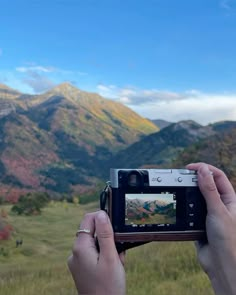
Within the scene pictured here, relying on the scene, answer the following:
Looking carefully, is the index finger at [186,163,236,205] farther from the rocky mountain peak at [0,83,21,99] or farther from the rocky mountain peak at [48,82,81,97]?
the rocky mountain peak at [48,82,81,97]

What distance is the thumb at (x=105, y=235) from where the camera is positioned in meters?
1.36

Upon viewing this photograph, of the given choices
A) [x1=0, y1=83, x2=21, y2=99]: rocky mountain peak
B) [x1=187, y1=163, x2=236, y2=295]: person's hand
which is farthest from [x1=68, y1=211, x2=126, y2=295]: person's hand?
[x1=0, y1=83, x2=21, y2=99]: rocky mountain peak

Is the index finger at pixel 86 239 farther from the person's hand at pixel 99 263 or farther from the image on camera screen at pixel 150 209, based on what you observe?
the image on camera screen at pixel 150 209

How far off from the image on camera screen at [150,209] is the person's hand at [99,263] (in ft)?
0.40

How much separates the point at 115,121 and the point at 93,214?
13126 cm

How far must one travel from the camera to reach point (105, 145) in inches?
4427

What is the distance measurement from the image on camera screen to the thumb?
115 millimetres

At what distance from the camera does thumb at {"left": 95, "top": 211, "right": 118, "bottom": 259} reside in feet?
4.47

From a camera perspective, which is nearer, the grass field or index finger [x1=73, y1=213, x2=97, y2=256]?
index finger [x1=73, y1=213, x2=97, y2=256]

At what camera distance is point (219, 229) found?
4.72 feet

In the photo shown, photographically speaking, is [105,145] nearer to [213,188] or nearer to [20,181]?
[20,181]

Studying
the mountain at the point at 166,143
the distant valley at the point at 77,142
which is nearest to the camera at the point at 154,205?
the distant valley at the point at 77,142

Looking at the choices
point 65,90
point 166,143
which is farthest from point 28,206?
point 65,90

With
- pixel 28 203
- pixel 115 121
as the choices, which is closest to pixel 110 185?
pixel 28 203
